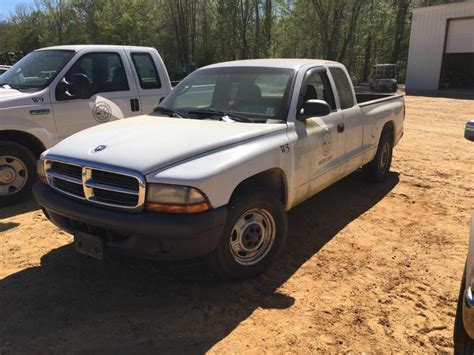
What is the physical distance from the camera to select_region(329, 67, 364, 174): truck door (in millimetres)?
5180

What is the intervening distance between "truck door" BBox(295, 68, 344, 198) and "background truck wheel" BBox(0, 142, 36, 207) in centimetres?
358

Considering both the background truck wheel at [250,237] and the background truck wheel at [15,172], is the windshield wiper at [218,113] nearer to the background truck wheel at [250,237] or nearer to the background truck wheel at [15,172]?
the background truck wheel at [250,237]

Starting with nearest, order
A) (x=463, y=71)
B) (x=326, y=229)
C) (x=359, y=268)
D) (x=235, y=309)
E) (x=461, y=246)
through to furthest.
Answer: (x=235, y=309) < (x=359, y=268) < (x=461, y=246) < (x=326, y=229) < (x=463, y=71)

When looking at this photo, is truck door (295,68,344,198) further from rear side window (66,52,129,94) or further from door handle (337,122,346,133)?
rear side window (66,52,129,94)

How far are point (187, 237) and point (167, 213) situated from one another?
0.22 metres

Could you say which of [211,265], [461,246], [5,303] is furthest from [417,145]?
[5,303]

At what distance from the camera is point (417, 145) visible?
9.79 metres

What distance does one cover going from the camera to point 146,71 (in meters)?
6.82

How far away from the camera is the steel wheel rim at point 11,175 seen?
558cm

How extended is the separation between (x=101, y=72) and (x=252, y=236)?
385 cm

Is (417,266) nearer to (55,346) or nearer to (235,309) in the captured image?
(235,309)

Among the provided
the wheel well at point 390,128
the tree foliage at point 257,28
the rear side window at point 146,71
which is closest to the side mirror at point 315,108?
the wheel well at point 390,128

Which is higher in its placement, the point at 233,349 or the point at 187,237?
the point at 187,237

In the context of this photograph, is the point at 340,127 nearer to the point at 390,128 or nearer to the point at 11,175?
the point at 390,128
